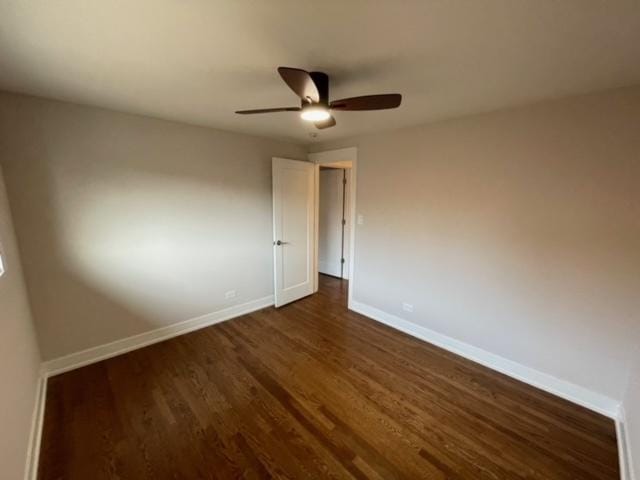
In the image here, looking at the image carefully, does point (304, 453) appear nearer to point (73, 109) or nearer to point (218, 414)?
point (218, 414)

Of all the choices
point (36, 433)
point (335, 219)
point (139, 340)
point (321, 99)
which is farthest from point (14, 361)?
point (335, 219)

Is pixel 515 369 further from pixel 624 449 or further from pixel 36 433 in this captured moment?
pixel 36 433

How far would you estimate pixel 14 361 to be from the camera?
1.46 m

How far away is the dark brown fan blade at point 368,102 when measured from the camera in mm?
1508

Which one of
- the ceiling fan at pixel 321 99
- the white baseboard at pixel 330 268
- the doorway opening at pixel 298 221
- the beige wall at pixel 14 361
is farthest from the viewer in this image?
the white baseboard at pixel 330 268

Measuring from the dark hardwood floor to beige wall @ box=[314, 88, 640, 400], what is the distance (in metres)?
0.44

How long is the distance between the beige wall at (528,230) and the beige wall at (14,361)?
308 cm

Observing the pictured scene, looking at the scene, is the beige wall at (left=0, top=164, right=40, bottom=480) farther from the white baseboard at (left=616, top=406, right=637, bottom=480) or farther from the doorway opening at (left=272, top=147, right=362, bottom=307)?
the white baseboard at (left=616, top=406, right=637, bottom=480)

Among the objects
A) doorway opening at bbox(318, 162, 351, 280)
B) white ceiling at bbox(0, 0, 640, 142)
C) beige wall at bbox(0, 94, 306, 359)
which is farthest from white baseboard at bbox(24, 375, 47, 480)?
doorway opening at bbox(318, 162, 351, 280)

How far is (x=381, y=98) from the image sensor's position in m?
1.52

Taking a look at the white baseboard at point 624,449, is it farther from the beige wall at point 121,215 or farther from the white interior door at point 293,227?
the beige wall at point 121,215

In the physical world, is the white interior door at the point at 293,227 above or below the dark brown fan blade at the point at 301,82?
below

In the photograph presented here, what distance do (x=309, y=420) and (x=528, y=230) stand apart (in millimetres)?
2288

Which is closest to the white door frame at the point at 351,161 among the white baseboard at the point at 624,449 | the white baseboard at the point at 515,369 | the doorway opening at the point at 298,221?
the doorway opening at the point at 298,221
